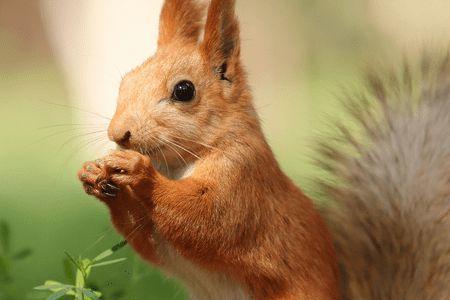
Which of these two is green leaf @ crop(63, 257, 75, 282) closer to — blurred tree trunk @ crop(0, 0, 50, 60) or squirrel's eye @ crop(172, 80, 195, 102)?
squirrel's eye @ crop(172, 80, 195, 102)

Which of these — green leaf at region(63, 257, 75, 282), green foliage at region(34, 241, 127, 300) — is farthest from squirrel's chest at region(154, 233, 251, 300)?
green leaf at region(63, 257, 75, 282)

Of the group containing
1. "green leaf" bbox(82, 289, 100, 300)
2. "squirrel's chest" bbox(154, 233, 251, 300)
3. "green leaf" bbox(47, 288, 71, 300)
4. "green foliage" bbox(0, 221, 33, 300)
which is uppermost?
"squirrel's chest" bbox(154, 233, 251, 300)

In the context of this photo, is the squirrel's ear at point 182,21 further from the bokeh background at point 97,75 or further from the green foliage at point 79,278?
the bokeh background at point 97,75

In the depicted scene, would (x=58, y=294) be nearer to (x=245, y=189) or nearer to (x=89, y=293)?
(x=89, y=293)

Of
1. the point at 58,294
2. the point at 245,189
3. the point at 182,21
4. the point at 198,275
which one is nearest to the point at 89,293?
the point at 58,294

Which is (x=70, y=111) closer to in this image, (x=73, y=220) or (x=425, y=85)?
(x=73, y=220)

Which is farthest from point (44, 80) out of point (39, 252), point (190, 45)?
point (190, 45)

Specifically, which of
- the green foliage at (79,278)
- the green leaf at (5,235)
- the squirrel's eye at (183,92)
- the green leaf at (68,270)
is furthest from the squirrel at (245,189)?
the green leaf at (5,235)

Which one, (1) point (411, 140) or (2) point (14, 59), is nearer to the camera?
(1) point (411, 140)
